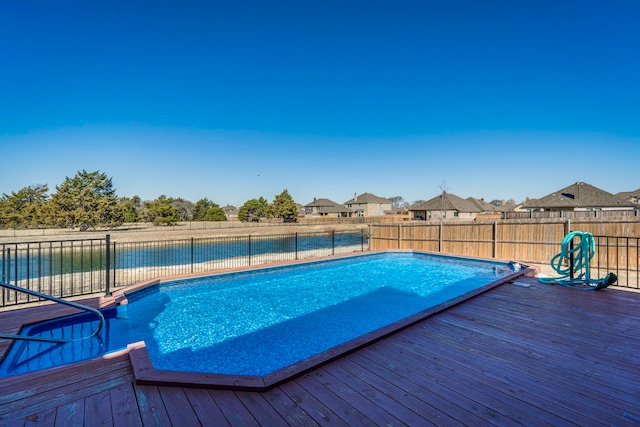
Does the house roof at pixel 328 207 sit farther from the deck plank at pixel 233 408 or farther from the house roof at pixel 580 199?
the deck plank at pixel 233 408

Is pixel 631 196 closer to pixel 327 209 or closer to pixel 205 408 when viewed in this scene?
pixel 327 209

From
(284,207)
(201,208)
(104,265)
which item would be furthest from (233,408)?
(201,208)

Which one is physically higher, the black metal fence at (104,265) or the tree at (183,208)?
the tree at (183,208)

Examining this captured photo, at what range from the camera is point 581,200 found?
81.8 ft

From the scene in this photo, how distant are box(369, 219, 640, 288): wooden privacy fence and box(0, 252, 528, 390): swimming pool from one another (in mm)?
2328

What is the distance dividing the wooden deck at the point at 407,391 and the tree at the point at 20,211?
36157 mm

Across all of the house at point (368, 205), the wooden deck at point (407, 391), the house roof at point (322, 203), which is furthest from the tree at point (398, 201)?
the wooden deck at point (407, 391)

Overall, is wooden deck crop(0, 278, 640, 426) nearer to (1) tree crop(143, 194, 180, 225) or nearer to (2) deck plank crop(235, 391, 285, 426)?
(2) deck plank crop(235, 391, 285, 426)

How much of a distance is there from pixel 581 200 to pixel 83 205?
4641 centimetres

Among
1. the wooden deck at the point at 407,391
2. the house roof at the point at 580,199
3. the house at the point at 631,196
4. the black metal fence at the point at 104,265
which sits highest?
the house at the point at 631,196

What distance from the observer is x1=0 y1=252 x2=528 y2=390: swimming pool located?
144 inches

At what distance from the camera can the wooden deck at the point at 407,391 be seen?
175cm

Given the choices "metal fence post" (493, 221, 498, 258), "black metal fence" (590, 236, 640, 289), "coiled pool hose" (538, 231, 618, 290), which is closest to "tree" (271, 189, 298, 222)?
"metal fence post" (493, 221, 498, 258)

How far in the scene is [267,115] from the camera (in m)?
18.7
